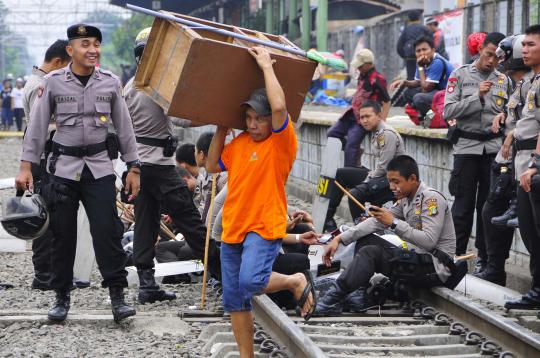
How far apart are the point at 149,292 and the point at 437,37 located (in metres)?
12.8

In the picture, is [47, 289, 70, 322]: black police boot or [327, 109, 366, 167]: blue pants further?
[327, 109, 366, 167]: blue pants

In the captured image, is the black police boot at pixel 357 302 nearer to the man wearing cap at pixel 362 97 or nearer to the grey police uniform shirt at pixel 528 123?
the grey police uniform shirt at pixel 528 123

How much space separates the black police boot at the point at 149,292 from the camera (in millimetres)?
8188

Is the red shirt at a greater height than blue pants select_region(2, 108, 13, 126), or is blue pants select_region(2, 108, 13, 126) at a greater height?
the red shirt

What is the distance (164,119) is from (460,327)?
2746mm

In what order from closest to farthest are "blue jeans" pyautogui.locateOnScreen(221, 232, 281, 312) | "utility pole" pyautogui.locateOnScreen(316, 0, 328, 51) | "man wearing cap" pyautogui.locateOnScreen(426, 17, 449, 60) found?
1. "blue jeans" pyautogui.locateOnScreen(221, 232, 281, 312)
2. "man wearing cap" pyautogui.locateOnScreen(426, 17, 449, 60)
3. "utility pole" pyautogui.locateOnScreen(316, 0, 328, 51)

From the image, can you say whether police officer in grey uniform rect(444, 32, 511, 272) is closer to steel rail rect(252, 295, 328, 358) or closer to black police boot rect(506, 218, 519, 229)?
black police boot rect(506, 218, 519, 229)

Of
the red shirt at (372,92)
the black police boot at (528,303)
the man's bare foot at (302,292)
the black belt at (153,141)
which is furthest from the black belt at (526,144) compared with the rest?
the red shirt at (372,92)

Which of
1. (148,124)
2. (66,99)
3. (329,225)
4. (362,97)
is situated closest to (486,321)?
(148,124)

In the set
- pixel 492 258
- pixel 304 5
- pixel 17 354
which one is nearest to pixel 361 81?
pixel 492 258

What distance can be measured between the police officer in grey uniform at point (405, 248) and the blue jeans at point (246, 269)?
1.60m

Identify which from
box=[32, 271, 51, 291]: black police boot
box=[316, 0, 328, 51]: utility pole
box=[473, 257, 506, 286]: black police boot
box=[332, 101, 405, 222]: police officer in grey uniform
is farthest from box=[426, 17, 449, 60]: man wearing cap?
box=[32, 271, 51, 291]: black police boot

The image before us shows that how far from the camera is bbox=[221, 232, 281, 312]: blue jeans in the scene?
5789 mm

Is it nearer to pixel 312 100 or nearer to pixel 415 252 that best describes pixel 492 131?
pixel 415 252
